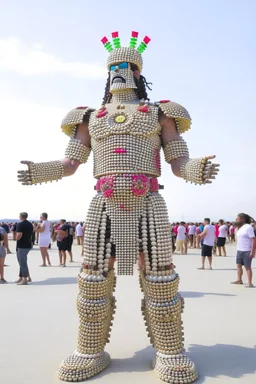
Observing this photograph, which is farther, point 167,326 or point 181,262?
point 181,262

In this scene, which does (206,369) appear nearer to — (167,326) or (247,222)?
(167,326)

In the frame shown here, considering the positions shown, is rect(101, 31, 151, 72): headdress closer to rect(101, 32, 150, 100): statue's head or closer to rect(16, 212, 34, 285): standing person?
rect(101, 32, 150, 100): statue's head

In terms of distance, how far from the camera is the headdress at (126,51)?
4.17 meters

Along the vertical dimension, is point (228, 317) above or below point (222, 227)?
below

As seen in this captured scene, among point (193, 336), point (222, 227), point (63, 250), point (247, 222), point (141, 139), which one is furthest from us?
point (222, 227)

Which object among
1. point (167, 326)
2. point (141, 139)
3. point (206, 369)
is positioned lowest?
point (206, 369)

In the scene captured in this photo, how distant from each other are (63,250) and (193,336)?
781cm

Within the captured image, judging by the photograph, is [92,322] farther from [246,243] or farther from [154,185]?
[246,243]

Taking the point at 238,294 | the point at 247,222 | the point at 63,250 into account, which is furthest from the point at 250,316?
the point at 63,250

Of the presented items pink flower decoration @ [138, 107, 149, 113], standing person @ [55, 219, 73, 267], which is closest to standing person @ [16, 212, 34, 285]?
standing person @ [55, 219, 73, 267]

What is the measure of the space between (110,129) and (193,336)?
2.57 m

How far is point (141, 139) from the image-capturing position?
383 centimetres

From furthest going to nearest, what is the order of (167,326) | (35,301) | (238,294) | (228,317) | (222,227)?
1. (222,227)
2. (238,294)
3. (35,301)
4. (228,317)
5. (167,326)

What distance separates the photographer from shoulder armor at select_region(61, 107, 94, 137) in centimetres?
412
